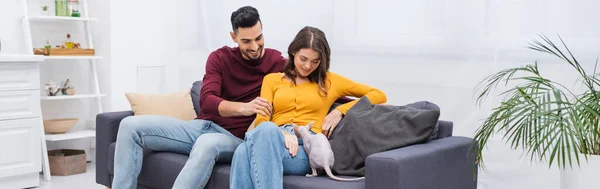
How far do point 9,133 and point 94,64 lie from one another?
94cm

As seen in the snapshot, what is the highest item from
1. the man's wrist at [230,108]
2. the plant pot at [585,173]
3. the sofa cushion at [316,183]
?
the man's wrist at [230,108]

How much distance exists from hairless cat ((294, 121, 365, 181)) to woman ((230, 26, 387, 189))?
45 mm

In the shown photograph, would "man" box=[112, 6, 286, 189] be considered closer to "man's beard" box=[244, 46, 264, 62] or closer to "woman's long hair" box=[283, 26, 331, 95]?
"man's beard" box=[244, 46, 264, 62]

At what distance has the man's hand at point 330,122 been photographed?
2996 mm

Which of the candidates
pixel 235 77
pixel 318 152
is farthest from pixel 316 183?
pixel 235 77

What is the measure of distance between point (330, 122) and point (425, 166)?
0.55 meters

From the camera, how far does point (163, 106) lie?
3.66 metres

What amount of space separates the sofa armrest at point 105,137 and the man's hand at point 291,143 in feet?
3.77

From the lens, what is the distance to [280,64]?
11.0 ft

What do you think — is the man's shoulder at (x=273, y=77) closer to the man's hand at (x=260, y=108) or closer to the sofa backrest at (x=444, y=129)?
the man's hand at (x=260, y=108)

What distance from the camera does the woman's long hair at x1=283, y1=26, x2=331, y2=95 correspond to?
118 inches

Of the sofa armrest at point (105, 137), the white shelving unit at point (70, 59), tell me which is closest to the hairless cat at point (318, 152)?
the sofa armrest at point (105, 137)

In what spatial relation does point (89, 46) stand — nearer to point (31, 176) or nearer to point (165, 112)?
point (31, 176)

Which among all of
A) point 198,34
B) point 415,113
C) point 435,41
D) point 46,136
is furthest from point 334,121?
point 46,136
